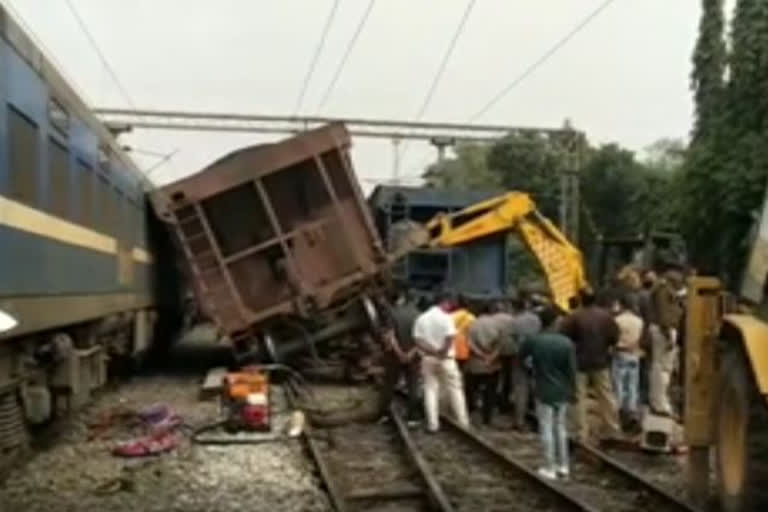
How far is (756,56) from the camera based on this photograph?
3594 centimetres

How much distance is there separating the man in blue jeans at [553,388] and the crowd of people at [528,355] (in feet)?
2.05

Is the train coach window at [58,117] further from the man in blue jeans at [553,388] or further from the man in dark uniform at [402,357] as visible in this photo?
the man in dark uniform at [402,357]

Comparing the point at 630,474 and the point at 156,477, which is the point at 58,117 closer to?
the point at 156,477

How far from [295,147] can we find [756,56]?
1867cm

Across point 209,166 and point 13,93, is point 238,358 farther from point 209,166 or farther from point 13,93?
point 13,93

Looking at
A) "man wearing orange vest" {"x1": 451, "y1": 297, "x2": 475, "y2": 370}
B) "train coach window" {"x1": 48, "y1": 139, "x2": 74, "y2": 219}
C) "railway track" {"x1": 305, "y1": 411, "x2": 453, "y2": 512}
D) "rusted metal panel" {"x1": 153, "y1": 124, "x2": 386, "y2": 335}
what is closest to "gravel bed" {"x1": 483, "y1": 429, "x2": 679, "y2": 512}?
"railway track" {"x1": 305, "y1": 411, "x2": 453, "y2": 512}

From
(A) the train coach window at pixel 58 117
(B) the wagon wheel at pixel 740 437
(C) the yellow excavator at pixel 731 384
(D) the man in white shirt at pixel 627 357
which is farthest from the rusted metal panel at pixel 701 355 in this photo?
(A) the train coach window at pixel 58 117

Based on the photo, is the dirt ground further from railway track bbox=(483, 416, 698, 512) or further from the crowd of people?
the crowd of people

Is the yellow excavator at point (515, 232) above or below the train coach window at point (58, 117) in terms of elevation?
below

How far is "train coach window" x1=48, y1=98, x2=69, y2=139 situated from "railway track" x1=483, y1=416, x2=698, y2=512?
5167 millimetres

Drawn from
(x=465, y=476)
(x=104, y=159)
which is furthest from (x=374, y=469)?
(x=104, y=159)

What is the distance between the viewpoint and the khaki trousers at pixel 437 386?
17.3 meters

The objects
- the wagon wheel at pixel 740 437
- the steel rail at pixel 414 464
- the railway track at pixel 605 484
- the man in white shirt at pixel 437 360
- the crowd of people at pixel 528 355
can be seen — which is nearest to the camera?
the wagon wheel at pixel 740 437

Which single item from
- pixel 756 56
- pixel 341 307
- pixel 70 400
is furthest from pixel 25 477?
pixel 756 56
